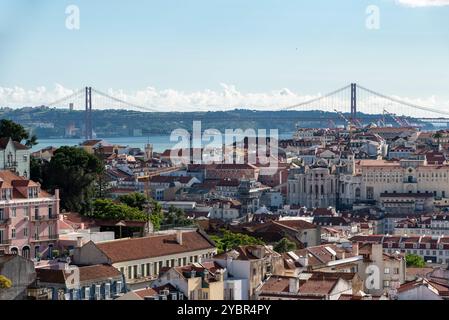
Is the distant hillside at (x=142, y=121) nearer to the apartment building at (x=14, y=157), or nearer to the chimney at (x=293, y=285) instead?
the apartment building at (x=14, y=157)

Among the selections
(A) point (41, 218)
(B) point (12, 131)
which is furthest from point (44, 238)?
(B) point (12, 131)

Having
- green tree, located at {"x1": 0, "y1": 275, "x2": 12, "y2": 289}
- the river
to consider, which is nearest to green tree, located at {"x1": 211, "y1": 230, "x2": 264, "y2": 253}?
green tree, located at {"x1": 0, "y1": 275, "x2": 12, "y2": 289}

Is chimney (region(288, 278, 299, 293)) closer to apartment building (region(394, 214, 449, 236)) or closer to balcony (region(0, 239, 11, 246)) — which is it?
balcony (region(0, 239, 11, 246))

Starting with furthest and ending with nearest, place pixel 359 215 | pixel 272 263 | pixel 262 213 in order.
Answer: pixel 359 215, pixel 262 213, pixel 272 263

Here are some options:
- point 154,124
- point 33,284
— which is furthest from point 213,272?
point 154,124

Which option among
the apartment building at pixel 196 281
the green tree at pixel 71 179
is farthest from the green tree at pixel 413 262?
the apartment building at pixel 196 281

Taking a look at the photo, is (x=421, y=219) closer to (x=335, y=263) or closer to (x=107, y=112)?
(x=335, y=263)

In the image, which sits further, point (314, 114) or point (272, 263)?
point (314, 114)
